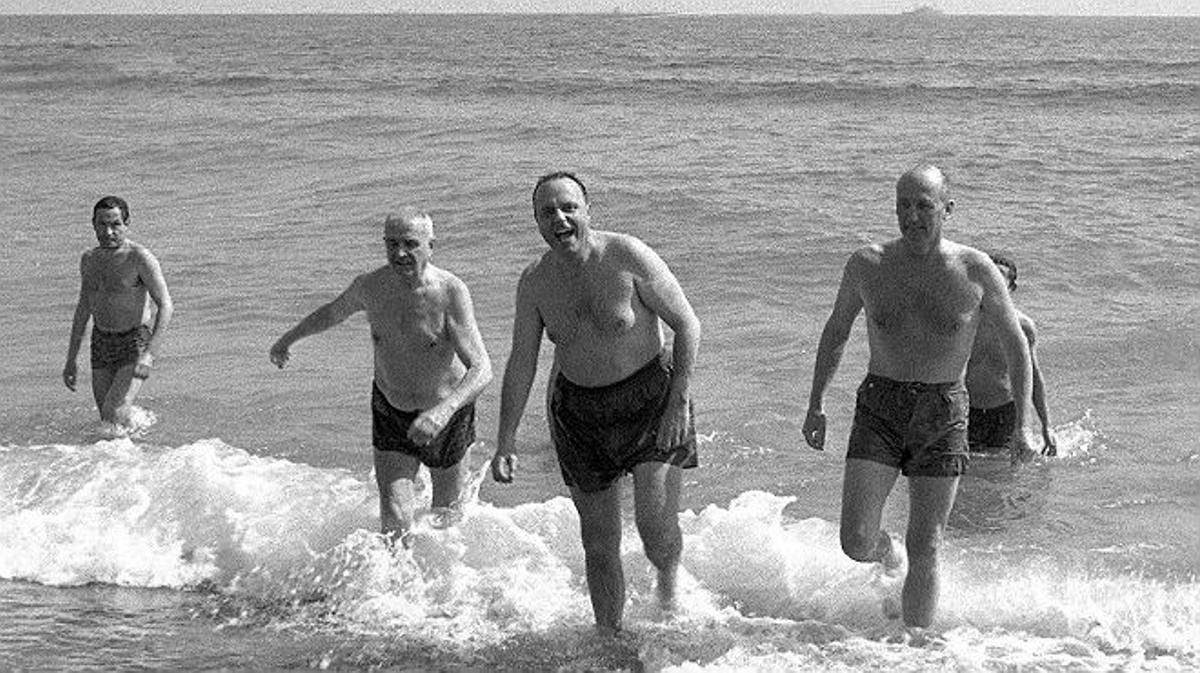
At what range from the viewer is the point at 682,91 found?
36.4m

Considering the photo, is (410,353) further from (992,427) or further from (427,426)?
(992,427)

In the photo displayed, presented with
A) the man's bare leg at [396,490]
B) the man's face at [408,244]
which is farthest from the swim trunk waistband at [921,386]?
the man's bare leg at [396,490]

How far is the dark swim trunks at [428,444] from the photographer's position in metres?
6.95

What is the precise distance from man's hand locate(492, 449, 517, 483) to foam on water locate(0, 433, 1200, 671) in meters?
0.87

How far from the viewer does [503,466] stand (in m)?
5.93

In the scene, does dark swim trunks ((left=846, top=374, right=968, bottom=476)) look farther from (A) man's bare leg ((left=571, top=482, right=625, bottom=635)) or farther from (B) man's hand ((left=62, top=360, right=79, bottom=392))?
(B) man's hand ((left=62, top=360, right=79, bottom=392))

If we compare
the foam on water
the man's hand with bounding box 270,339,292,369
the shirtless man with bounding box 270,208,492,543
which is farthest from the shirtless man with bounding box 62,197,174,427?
the shirtless man with bounding box 270,208,492,543

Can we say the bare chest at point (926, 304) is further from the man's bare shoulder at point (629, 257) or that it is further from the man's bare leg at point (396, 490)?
the man's bare leg at point (396, 490)

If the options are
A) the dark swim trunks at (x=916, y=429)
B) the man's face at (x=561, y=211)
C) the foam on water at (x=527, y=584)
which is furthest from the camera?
the foam on water at (x=527, y=584)

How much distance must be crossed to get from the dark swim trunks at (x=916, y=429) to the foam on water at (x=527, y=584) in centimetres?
82

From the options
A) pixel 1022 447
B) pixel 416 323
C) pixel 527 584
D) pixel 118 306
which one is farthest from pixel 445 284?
pixel 118 306

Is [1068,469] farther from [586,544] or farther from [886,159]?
[886,159]

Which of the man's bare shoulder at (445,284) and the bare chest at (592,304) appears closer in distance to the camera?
the bare chest at (592,304)

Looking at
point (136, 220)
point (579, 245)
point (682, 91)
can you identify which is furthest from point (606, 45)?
point (579, 245)
